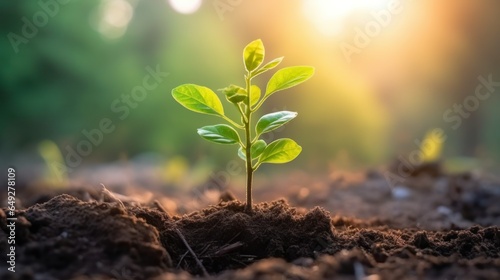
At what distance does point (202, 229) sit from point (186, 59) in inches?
436

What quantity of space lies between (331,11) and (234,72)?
117 inches

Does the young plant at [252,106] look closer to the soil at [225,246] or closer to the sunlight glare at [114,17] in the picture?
the soil at [225,246]

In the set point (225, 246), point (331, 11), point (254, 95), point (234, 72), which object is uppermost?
point (331, 11)

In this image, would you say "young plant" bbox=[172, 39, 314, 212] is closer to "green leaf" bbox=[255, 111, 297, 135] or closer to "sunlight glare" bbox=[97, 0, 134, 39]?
"green leaf" bbox=[255, 111, 297, 135]

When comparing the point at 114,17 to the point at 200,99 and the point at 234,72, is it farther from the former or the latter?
the point at 200,99

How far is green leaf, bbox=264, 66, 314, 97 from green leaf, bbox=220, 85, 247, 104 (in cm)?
12

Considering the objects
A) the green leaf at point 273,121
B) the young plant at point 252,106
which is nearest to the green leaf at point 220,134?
the young plant at point 252,106

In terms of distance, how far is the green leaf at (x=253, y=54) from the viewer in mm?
2012

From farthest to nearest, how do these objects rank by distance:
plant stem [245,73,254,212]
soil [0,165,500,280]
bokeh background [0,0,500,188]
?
bokeh background [0,0,500,188], plant stem [245,73,254,212], soil [0,165,500,280]

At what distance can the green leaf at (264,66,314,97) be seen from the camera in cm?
201

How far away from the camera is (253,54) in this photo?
2016 millimetres

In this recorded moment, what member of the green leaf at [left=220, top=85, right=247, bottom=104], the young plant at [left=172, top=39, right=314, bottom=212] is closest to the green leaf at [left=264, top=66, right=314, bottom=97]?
the young plant at [left=172, top=39, right=314, bottom=212]

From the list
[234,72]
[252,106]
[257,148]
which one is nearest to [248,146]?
[257,148]

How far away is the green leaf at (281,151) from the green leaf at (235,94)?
0.84 ft
